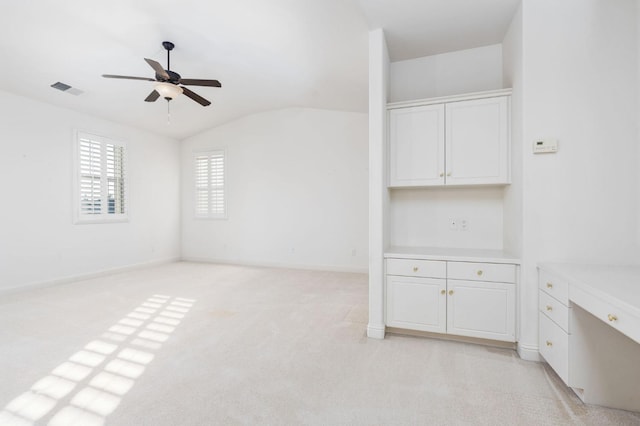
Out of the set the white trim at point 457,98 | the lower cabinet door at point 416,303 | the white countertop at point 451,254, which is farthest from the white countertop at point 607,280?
the white trim at point 457,98

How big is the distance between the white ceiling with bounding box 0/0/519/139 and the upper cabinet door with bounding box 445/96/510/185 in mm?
744

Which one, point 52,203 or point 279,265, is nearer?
point 52,203

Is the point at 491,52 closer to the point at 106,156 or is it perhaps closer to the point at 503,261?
the point at 503,261

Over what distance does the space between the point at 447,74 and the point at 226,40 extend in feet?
8.30

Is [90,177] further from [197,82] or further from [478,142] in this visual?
[478,142]

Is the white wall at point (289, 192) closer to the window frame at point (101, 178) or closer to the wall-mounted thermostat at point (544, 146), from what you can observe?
the window frame at point (101, 178)

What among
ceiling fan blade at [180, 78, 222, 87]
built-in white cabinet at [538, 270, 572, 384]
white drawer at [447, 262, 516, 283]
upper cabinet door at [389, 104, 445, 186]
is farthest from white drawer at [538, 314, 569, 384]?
ceiling fan blade at [180, 78, 222, 87]

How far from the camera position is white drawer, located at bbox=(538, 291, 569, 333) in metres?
1.90

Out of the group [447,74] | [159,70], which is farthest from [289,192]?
[447,74]

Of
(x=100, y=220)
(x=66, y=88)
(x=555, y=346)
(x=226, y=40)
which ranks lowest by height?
(x=555, y=346)

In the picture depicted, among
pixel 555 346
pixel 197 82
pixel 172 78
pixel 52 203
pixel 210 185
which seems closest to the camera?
pixel 555 346

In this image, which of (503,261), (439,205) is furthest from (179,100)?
(503,261)

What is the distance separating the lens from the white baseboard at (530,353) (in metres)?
2.31

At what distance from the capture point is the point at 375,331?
2.75m
